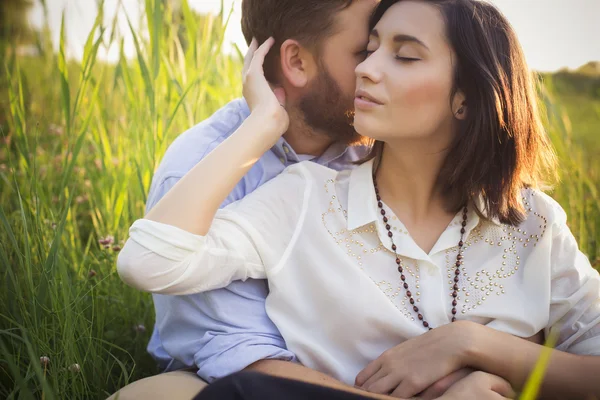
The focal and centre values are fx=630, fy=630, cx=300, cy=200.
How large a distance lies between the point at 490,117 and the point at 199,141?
0.98m

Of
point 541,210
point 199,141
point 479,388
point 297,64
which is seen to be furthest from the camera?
point 297,64

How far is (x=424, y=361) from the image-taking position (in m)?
1.77

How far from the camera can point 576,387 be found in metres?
1.79

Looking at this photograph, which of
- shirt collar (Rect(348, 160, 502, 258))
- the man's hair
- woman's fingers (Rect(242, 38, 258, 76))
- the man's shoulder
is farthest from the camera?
the man's hair

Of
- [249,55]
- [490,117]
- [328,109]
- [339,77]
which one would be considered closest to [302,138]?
[328,109]

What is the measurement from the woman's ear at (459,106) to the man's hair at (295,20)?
62 cm

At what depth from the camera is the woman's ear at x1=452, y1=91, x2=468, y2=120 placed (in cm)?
201

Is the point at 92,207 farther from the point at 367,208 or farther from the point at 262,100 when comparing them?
the point at 367,208

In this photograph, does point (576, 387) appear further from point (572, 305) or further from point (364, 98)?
point (364, 98)

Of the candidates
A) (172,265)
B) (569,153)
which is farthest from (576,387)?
(569,153)

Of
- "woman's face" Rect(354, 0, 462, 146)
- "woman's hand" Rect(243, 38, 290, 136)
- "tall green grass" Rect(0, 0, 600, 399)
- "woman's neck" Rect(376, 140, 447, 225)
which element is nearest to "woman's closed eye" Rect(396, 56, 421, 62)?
"woman's face" Rect(354, 0, 462, 146)

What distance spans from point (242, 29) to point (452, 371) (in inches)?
65.4

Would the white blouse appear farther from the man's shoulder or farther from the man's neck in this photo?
the man's neck

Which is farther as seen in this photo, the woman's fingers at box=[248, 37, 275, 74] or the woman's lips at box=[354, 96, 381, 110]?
the woman's fingers at box=[248, 37, 275, 74]
